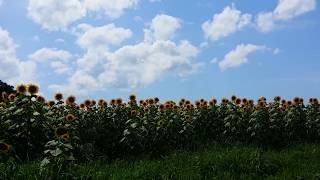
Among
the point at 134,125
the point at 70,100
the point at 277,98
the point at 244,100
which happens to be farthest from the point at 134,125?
the point at 277,98

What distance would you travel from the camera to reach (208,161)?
10.8 metres

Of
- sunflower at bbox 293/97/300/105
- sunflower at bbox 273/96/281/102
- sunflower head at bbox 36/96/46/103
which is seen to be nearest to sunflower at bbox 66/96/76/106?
sunflower head at bbox 36/96/46/103

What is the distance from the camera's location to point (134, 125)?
1191cm

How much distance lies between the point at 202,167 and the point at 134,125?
2.13m

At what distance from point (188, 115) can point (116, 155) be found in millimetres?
2777

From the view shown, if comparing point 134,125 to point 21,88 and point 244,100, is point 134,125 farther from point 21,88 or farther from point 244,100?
point 244,100

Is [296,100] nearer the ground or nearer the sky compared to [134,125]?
nearer the sky

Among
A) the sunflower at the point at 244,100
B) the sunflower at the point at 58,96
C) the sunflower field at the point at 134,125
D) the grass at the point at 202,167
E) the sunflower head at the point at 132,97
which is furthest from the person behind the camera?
the sunflower at the point at 244,100

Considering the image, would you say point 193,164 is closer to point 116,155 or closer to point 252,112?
point 116,155

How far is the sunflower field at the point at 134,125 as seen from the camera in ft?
35.7

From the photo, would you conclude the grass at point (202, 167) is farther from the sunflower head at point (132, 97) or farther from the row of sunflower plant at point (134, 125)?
the sunflower head at point (132, 97)

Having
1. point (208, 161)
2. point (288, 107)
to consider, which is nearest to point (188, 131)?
point (208, 161)

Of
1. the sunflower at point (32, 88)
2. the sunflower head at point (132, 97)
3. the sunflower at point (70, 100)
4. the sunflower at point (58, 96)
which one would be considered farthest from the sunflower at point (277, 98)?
the sunflower at point (32, 88)

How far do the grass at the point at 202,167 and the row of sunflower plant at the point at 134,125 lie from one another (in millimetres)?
462
